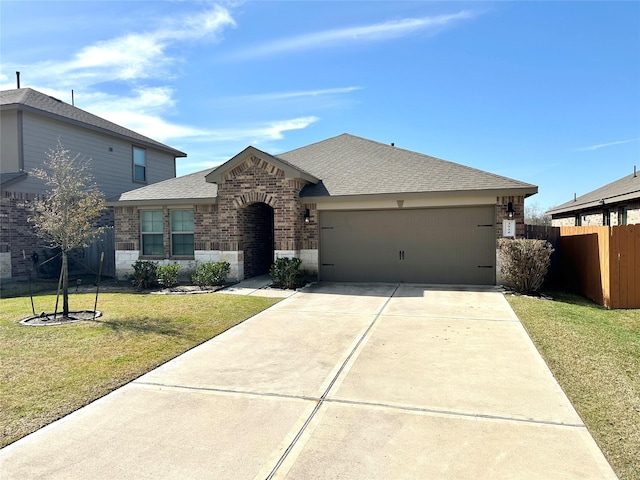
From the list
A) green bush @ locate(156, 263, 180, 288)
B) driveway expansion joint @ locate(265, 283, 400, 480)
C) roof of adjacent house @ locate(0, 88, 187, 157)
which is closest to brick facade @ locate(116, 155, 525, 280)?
green bush @ locate(156, 263, 180, 288)

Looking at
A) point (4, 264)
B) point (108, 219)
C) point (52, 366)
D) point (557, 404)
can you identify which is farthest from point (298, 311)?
point (108, 219)

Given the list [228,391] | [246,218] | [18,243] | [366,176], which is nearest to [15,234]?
[18,243]

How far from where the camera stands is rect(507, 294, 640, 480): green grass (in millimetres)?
3314

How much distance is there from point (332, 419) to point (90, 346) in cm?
417

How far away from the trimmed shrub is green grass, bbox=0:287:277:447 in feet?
19.1

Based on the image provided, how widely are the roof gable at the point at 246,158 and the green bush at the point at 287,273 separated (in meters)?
2.44

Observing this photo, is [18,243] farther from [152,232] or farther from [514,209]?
[514,209]

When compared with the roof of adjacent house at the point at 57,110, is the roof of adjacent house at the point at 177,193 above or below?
below

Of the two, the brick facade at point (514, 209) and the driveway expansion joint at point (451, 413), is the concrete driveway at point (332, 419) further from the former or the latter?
the brick facade at point (514, 209)

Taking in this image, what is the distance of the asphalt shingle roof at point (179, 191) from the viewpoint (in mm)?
12641

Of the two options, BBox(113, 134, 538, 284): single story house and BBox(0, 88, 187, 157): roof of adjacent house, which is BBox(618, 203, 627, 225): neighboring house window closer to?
BBox(113, 134, 538, 284): single story house

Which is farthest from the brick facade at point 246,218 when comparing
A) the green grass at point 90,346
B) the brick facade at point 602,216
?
the brick facade at point 602,216

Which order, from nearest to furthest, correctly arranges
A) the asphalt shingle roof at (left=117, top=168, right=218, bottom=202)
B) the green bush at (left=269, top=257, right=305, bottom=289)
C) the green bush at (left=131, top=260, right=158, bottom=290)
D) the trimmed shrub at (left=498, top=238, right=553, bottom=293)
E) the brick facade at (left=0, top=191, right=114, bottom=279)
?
the trimmed shrub at (left=498, top=238, right=553, bottom=293)
the green bush at (left=269, top=257, right=305, bottom=289)
the green bush at (left=131, top=260, right=158, bottom=290)
the asphalt shingle roof at (left=117, top=168, right=218, bottom=202)
the brick facade at (left=0, top=191, right=114, bottom=279)

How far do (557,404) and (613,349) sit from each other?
92.1 inches
